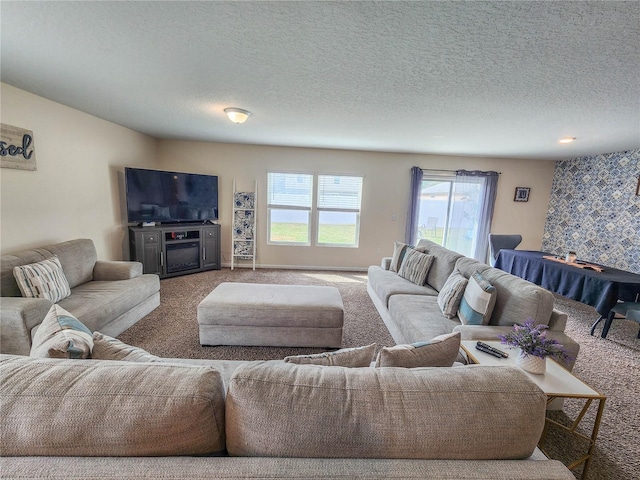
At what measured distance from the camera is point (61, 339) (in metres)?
1.00

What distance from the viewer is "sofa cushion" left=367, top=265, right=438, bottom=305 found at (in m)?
2.91

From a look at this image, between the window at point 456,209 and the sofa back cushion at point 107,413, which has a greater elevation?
the window at point 456,209

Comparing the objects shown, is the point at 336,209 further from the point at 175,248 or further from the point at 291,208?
the point at 175,248

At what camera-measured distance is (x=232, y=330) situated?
95.1 inches

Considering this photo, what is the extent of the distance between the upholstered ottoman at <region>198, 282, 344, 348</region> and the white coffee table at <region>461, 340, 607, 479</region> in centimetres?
114

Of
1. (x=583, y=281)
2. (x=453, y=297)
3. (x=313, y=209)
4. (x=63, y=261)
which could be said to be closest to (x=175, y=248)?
(x=63, y=261)

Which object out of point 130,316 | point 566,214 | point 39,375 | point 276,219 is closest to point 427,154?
point 566,214

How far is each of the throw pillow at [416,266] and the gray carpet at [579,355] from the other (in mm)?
617

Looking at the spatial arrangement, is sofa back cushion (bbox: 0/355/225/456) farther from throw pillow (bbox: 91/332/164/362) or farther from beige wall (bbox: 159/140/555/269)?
beige wall (bbox: 159/140/555/269)

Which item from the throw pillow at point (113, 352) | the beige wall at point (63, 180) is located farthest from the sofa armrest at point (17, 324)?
the throw pillow at point (113, 352)

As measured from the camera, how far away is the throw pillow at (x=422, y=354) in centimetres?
106

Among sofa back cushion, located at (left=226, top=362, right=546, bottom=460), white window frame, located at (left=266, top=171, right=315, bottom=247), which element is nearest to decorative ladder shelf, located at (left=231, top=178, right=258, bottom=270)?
white window frame, located at (left=266, top=171, right=315, bottom=247)

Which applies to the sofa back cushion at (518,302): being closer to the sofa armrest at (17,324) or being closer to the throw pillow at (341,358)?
the throw pillow at (341,358)

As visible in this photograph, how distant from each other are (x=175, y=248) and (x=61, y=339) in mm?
3688
